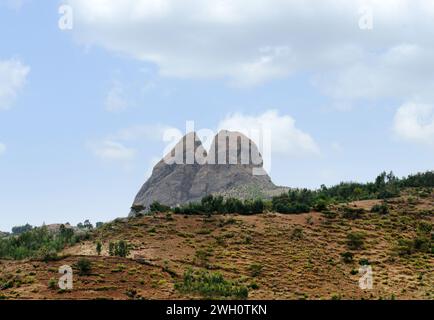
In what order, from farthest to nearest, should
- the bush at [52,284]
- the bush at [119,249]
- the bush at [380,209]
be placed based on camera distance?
the bush at [380,209] < the bush at [119,249] < the bush at [52,284]

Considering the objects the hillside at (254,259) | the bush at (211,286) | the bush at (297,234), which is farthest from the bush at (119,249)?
the bush at (297,234)

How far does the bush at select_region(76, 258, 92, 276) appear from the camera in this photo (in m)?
46.0

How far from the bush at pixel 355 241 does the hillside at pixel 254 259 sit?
115 millimetres

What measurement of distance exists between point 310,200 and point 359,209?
11045mm

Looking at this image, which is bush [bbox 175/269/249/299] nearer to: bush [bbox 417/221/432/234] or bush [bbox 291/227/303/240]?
bush [bbox 291/227/303/240]

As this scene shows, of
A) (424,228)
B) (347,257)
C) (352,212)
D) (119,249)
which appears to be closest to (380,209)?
(352,212)

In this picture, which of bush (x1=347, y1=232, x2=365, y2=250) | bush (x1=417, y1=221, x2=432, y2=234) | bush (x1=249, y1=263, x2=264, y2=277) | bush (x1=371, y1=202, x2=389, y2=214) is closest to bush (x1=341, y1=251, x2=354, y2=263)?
bush (x1=347, y1=232, x2=365, y2=250)

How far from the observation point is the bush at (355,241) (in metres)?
62.3

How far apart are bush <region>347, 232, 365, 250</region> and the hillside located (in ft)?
0.38

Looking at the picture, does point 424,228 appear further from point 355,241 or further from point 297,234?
point 297,234

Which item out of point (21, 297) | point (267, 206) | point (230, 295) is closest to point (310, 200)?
point (267, 206)

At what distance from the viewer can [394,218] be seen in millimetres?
74062

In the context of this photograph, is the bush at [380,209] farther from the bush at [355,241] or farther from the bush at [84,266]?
the bush at [84,266]
